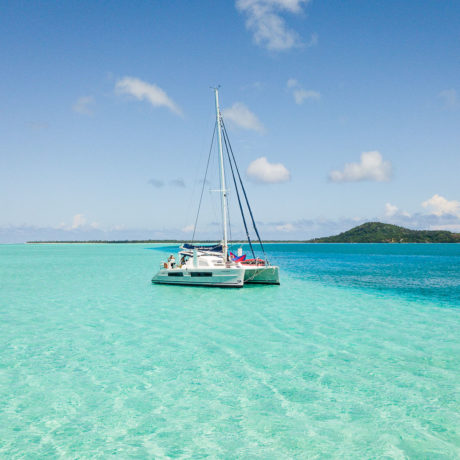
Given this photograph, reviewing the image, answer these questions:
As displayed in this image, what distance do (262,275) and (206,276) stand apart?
5.06 m

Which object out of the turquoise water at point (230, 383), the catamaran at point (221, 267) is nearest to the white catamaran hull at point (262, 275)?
the catamaran at point (221, 267)

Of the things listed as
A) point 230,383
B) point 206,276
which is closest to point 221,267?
point 206,276

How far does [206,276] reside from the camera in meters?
28.0

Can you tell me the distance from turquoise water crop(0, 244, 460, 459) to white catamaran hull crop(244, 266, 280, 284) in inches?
351

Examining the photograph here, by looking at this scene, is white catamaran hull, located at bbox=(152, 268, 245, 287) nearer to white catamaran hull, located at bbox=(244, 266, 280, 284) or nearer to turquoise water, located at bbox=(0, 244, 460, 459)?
white catamaran hull, located at bbox=(244, 266, 280, 284)

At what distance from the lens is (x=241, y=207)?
31.4 m

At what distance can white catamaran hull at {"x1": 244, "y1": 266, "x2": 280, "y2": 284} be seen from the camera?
1136 inches

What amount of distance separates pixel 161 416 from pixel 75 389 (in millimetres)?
2900

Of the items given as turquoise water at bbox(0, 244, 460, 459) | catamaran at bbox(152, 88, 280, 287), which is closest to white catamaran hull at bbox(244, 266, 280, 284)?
catamaran at bbox(152, 88, 280, 287)

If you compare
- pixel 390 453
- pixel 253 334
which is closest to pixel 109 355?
pixel 253 334

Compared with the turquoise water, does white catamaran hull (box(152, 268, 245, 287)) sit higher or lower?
higher

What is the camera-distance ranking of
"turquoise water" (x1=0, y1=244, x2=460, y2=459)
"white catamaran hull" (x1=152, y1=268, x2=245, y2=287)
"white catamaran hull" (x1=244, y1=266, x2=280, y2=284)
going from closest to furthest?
1. "turquoise water" (x1=0, y1=244, x2=460, y2=459)
2. "white catamaran hull" (x1=152, y1=268, x2=245, y2=287)
3. "white catamaran hull" (x1=244, y1=266, x2=280, y2=284)

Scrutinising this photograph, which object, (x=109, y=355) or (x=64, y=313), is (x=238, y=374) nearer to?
(x=109, y=355)

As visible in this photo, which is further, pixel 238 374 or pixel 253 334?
pixel 253 334
